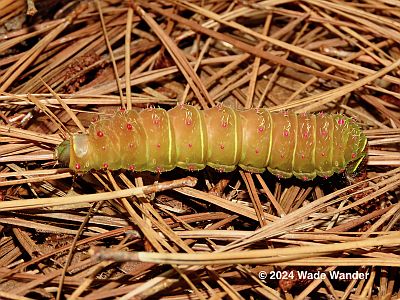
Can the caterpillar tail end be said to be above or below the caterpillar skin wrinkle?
below

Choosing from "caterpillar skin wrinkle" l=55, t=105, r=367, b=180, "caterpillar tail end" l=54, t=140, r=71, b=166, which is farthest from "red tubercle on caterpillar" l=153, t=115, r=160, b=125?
"caterpillar tail end" l=54, t=140, r=71, b=166

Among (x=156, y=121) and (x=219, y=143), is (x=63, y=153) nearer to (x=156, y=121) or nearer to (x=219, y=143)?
(x=156, y=121)

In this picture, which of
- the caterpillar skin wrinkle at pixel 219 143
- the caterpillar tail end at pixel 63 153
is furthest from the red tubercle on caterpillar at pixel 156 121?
the caterpillar tail end at pixel 63 153

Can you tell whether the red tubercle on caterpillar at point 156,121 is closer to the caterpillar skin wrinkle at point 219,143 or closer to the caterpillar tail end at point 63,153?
the caterpillar skin wrinkle at point 219,143

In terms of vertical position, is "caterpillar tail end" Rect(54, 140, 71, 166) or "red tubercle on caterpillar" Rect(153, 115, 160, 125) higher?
"red tubercle on caterpillar" Rect(153, 115, 160, 125)

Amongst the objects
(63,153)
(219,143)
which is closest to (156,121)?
(219,143)

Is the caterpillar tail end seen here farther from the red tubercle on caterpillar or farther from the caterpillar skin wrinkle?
the red tubercle on caterpillar

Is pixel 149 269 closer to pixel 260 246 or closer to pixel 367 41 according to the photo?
pixel 260 246

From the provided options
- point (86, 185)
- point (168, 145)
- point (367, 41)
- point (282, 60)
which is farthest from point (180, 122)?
point (367, 41)
